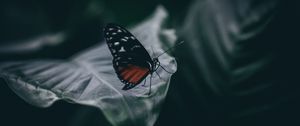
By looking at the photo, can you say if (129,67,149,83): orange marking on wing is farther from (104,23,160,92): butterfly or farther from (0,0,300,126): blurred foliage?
(0,0,300,126): blurred foliage

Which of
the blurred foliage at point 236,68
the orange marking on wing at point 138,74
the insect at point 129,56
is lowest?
the blurred foliage at point 236,68

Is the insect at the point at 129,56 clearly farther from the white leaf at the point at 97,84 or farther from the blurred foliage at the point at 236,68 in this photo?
the blurred foliage at the point at 236,68

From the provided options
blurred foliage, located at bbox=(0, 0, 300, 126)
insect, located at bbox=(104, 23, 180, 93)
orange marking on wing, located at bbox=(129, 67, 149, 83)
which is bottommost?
blurred foliage, located at bbox=(0, 0, 300, 126)

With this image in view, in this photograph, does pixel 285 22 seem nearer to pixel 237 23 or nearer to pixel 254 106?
pixel 237 23

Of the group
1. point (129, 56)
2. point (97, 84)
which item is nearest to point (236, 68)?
point (129, 56)

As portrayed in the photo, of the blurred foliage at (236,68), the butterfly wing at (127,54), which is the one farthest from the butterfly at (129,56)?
the blurred foliage at (236,68)

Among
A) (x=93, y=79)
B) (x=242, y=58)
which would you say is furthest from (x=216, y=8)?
(x=93, y=79)

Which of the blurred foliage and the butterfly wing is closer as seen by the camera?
the butterfly wing

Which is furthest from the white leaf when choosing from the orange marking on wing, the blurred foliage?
the blurred foliage

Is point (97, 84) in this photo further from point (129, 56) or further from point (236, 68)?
point (236, 68)
